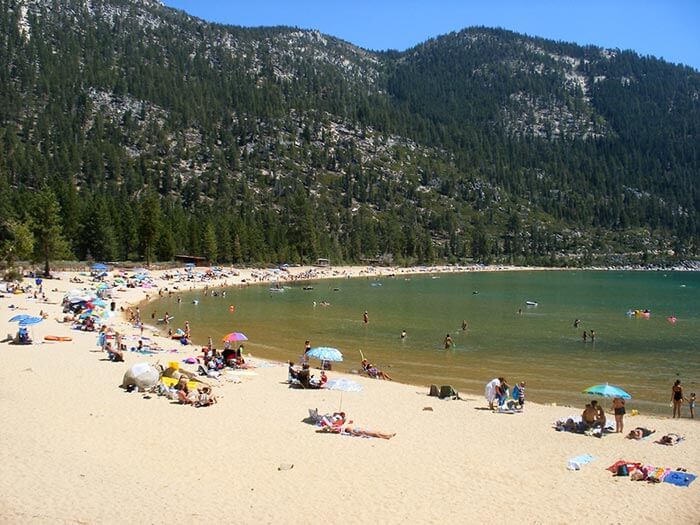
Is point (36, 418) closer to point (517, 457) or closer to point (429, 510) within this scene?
point (429, 510)

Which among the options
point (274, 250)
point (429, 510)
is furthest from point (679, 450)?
point (274, 250)

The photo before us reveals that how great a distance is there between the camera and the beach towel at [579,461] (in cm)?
1520

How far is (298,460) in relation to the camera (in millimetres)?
15000

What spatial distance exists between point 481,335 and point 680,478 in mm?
31738

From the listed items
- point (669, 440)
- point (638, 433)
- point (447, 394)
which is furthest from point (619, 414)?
point (447, 394)

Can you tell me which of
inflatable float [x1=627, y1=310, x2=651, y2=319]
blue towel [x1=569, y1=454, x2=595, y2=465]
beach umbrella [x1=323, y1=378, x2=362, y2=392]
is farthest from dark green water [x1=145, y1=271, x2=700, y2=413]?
blue towel [x1=569, y1=454, x2=595, y2=465]

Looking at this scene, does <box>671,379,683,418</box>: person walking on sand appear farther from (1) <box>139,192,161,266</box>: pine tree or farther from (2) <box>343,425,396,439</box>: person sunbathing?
(1) <box>139,192,161,266</box>: pine tree

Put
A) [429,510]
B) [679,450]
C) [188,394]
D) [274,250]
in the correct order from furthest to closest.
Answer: [274,250] → [188,394] → [679,450] → [429,510]

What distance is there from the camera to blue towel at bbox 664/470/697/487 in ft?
45.9

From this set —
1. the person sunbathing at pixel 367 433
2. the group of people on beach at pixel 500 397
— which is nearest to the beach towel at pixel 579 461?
the person sunbathing at pixel 367 433

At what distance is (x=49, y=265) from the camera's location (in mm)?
75750

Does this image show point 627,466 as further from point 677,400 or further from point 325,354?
point 325,354

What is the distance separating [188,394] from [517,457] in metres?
11.3

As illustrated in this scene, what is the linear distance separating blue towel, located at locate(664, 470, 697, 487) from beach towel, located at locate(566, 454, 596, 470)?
200cm
